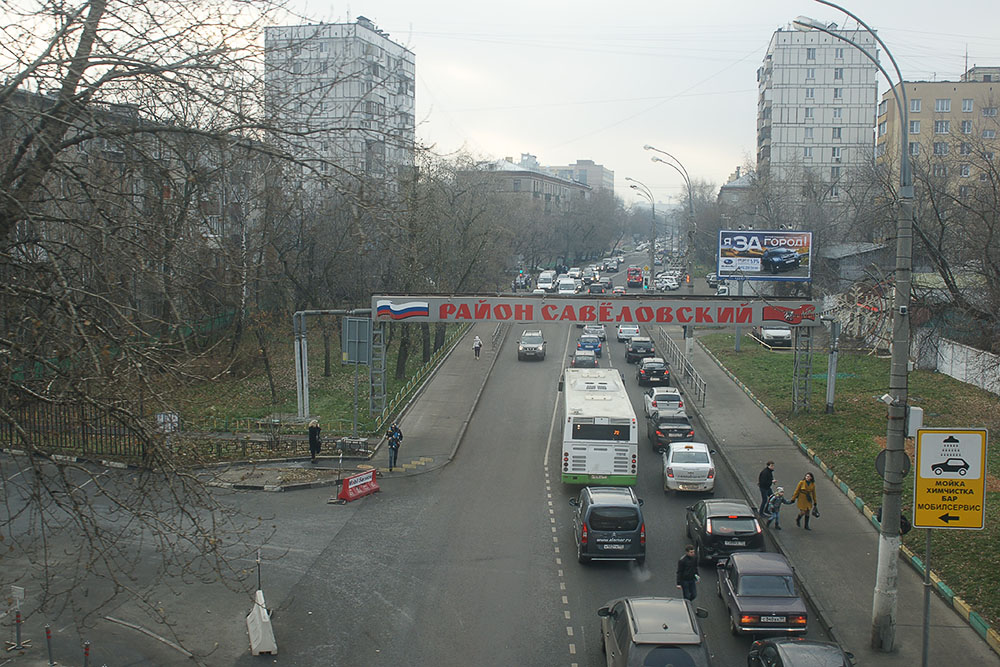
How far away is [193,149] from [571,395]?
65.5 feet

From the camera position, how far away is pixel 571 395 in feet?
85.6

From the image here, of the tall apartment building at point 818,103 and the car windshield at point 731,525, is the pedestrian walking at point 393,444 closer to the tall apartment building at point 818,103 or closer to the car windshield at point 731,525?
the car windshield at point 731,525

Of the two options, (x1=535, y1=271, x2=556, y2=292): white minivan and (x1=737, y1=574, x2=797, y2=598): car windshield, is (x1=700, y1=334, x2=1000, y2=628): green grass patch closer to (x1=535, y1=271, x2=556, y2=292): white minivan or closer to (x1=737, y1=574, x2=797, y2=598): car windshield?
(x1=737, y1=574, x2=797, y2=598): car windshield

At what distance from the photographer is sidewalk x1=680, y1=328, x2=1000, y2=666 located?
13680 mm

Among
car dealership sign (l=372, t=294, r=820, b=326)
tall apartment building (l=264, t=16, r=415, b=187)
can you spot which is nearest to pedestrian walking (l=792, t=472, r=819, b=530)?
car dealership sign (l=372, t=294, r=820, b=326)

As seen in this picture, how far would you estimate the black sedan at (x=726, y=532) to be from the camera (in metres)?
17.9

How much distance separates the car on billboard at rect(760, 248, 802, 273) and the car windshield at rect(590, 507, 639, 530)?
26.4 meters

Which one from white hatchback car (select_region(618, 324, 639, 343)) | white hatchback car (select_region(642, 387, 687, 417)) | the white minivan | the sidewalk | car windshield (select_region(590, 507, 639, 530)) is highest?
the white minivan

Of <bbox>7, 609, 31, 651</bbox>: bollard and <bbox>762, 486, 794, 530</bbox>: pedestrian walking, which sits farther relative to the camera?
<bbox>762, 486, 794, 530</bbox>: pedestrian walking

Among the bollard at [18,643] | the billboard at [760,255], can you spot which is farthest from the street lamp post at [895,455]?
the billboard at [760,255]

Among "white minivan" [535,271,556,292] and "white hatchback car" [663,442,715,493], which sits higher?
"white minivan" [535,271,556,292]

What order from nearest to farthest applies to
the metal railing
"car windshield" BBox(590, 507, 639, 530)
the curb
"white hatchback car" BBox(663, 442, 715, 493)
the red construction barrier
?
1. the curb
2. "car windshield" BBox(590, 507, 639, 530)
3. the red construction barrier
4. "white hatchback car" BBox(663, 442, 715, 493)
5. the metal railing

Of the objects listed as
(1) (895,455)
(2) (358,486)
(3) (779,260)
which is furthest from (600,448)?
(3) (779,260)

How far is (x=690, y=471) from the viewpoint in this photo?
23.2 meters
